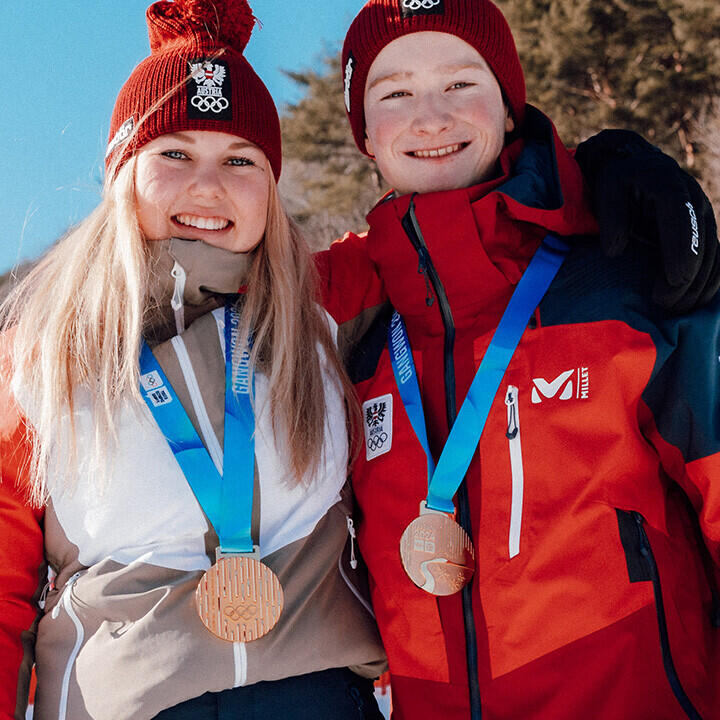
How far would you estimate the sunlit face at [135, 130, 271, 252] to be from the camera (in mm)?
2613

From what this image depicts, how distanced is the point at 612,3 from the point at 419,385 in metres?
19.6

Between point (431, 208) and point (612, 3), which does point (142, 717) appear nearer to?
point (431, 208)

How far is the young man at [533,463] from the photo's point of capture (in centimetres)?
221

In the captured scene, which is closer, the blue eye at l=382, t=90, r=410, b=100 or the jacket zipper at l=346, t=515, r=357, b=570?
the jacket zipper at l=346, t=515, r=357, b=570

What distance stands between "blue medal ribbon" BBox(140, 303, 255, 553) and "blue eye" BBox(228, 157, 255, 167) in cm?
70

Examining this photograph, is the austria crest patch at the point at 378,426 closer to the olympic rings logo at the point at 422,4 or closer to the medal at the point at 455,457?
the medal at the point at 455,457

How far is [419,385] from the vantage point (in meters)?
2.54

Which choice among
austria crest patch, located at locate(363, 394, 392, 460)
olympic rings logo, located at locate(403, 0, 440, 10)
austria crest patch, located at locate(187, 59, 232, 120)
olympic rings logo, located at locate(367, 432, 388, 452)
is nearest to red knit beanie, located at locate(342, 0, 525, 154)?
olympic rings logo, located at locate(403, 0, 440, 10)

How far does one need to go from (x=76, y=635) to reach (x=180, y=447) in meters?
0.54

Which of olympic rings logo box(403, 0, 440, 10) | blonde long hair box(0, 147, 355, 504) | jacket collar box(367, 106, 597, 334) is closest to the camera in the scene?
blonde long hair box(0, 147, 355, 504)

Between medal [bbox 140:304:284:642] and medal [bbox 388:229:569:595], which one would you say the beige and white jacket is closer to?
medal [bbox 140:304:284:642]

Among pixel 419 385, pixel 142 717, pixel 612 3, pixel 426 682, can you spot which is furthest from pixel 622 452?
pixel 612 3

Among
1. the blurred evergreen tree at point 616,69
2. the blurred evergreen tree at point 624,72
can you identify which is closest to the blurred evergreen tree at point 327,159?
the blurred evergreen tree at point 624,72

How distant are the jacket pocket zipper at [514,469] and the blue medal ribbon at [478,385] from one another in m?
0.05
